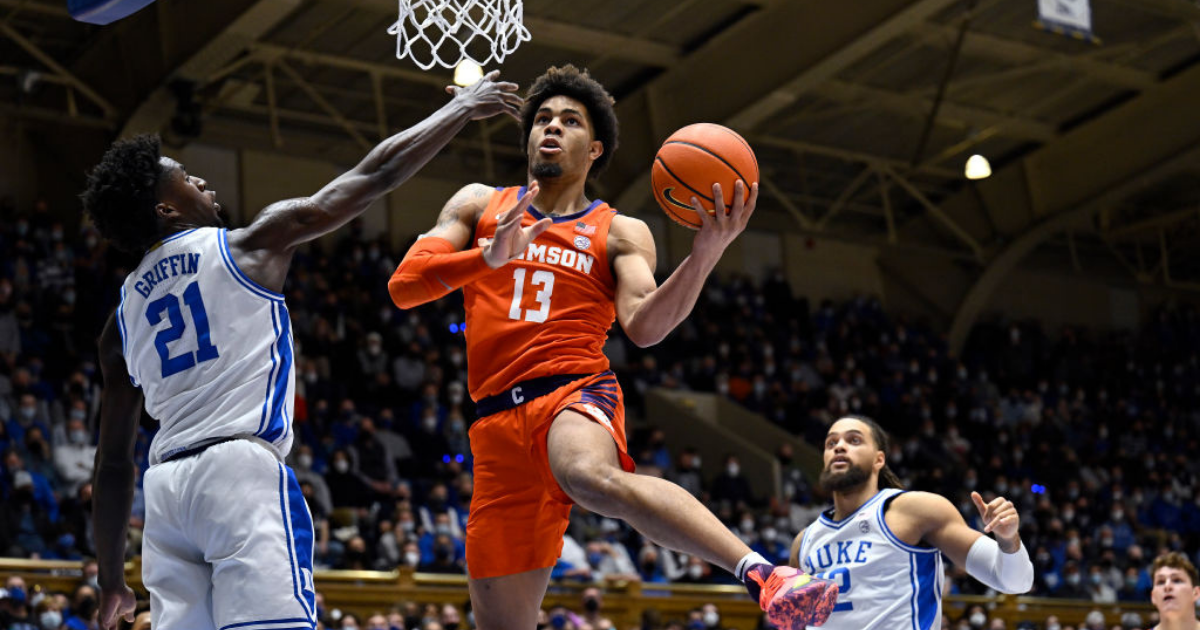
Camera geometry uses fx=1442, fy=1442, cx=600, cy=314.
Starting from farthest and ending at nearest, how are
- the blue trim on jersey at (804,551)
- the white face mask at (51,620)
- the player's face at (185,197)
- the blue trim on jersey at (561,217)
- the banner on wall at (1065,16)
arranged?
the banner on wall at (1065,16) < the white face mask at (51,620) < the blue trim on jersey at (804,551) < the blue trim on jersey at (561,217) < the player's face at (185,197)

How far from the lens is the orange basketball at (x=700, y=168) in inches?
212

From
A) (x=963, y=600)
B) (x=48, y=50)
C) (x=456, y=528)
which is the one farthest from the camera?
(x=48, y=50)

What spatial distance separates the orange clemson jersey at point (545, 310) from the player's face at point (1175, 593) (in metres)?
3.97

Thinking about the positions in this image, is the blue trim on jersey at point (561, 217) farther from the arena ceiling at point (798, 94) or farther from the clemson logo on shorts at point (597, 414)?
the arena ceiling at point (798, 94)

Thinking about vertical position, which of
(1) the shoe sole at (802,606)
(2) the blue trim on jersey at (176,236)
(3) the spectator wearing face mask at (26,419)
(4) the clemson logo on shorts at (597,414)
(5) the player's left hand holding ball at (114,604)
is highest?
(3) the spectator wearing face mask at (26,419)

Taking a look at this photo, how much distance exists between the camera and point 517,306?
5.59 metres

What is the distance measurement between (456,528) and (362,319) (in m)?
5.18

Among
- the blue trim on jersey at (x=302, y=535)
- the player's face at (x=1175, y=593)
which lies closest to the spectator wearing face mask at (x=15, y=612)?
the blue trim on jersey at (x=302, y=535)

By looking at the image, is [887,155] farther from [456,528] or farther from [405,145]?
[405,145]

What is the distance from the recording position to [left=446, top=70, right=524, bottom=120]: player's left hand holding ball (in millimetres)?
5121

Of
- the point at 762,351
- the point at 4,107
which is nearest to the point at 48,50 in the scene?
the point at 4,107

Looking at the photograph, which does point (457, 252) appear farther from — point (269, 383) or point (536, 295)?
point (269, 383)

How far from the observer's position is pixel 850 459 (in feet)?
24.2

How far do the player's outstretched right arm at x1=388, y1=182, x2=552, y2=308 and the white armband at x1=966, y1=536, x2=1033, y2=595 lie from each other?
2787 mm
